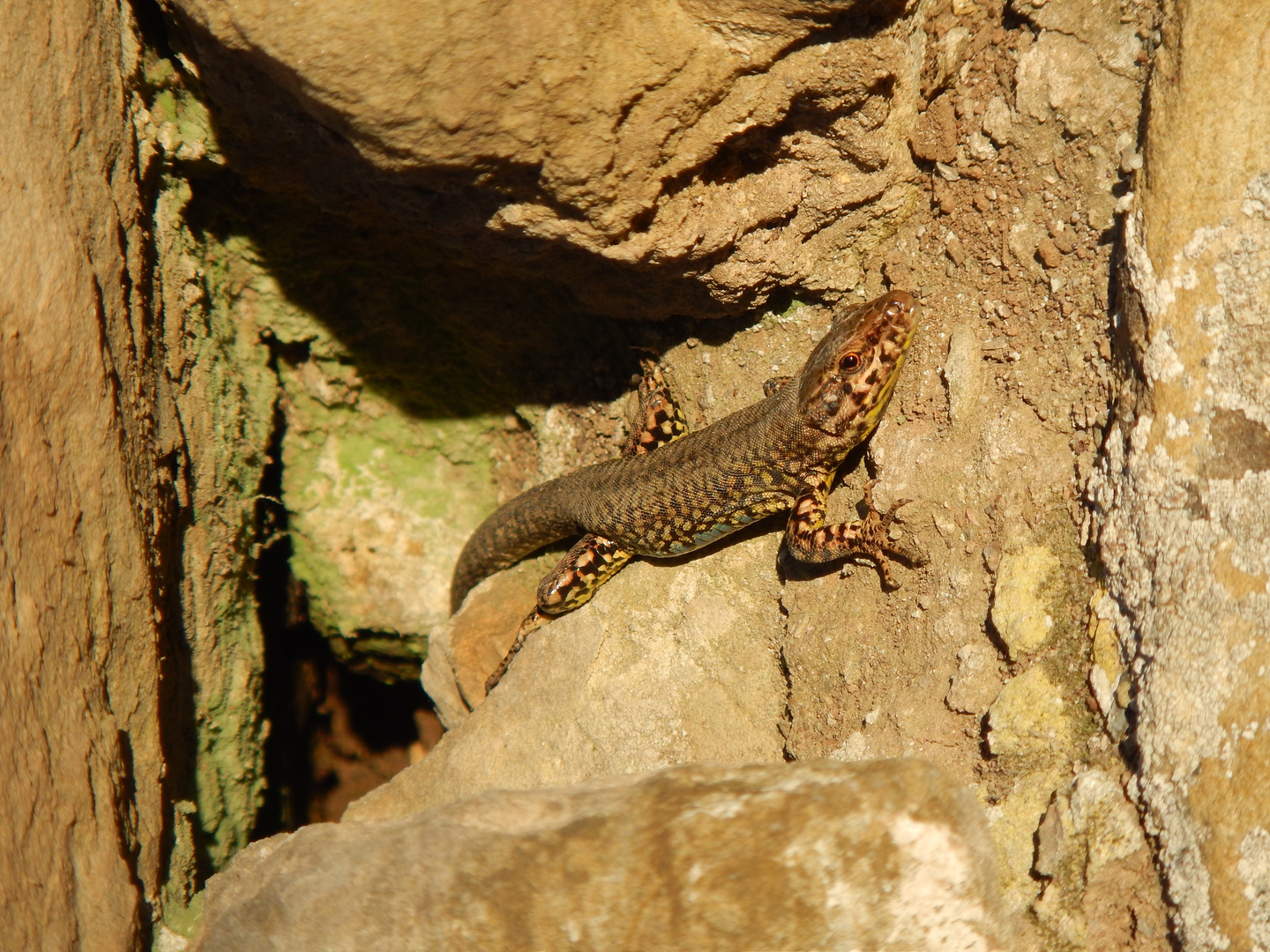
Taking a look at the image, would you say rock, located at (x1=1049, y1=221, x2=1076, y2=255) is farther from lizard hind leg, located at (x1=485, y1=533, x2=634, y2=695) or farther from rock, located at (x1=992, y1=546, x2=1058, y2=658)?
lizard hind leg, located at (x1=485, y1=533, x2=634, y2=695)

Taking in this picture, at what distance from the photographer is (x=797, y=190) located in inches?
133

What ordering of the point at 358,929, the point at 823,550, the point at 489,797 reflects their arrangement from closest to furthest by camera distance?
the point at 358,929 → the point at 489,797 → the point at 823,550

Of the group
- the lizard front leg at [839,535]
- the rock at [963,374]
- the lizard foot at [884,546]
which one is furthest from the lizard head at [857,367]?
the lizard foot at [884,546]

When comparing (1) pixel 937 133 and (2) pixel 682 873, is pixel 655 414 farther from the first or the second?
(2) pixel 682 873

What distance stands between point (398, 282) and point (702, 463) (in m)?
1.99

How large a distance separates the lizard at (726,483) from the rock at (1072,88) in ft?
2.65

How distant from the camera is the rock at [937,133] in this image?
10.6ft

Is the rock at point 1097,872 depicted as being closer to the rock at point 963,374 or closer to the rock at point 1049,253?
the rock at point 963,374

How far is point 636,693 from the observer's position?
368cm

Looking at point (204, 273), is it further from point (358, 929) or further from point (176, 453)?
point (358, 929)

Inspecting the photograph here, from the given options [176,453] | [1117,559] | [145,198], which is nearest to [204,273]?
[145,198]

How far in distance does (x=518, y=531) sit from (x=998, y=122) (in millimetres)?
3032

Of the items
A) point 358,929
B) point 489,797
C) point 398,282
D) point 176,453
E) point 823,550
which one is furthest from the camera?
point 398,282

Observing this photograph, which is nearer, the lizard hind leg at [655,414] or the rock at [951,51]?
the rock at [951,51]
